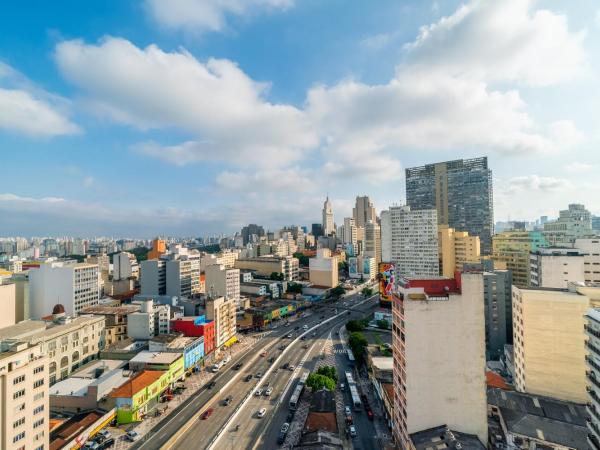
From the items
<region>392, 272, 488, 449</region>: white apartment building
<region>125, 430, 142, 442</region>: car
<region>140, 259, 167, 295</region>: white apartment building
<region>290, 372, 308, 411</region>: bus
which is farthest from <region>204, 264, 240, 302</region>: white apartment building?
<region>392, 272, 488, 449</region>: white apartment building

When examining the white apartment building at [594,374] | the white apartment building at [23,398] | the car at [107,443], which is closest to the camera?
the white apartment building at [594,374]

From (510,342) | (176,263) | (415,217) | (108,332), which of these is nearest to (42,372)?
(108,332)

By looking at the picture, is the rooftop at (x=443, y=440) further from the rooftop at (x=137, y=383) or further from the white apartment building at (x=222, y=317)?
the white apartment building at (x=222, y=317)

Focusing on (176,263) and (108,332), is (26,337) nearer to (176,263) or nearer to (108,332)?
(108,332)

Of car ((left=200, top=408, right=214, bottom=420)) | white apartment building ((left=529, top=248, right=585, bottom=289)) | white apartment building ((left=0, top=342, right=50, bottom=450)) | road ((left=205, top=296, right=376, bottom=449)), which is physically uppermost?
white apartment building ((left=529, top=248, right=585, bottom=289))

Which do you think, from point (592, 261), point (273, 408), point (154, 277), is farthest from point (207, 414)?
point (592, 261)

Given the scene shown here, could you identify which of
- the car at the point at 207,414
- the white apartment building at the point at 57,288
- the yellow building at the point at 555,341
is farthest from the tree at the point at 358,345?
the white apartment building at the point at 57,288

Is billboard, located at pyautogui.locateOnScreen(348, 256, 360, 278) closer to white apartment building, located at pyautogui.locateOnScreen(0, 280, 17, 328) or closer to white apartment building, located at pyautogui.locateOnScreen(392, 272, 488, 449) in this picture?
white apartment building, located at pyautogui.locateOnScreen(0, 280, 17, 328)

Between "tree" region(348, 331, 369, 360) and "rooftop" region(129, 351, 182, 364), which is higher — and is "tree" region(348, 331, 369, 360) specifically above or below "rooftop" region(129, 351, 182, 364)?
below
